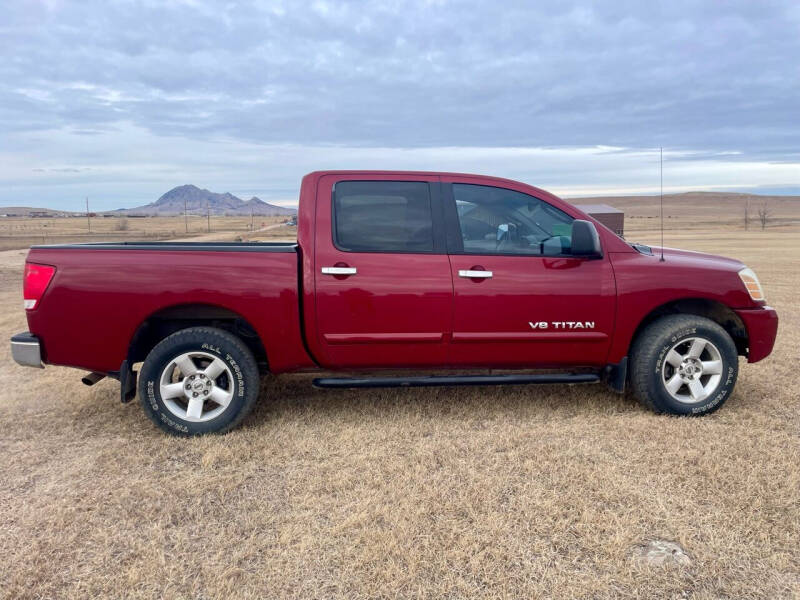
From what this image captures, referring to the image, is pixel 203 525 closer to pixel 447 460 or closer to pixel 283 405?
pixel 447 460

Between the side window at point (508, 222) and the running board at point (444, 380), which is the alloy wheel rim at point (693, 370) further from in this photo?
the side window at point (508, 222)

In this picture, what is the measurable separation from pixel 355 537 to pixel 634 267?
2.78 m

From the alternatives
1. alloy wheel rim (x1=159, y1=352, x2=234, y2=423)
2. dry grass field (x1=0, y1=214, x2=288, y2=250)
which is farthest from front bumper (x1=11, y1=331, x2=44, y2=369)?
dry grass field (x1=0, y1=214, x2=288, y2=250)

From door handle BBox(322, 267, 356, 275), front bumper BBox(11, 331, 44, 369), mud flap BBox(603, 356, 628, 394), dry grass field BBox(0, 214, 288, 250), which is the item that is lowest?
mud flap BBox(603, 356, 628, 394)

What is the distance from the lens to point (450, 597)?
8.47 feet

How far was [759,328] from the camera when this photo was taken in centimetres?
473

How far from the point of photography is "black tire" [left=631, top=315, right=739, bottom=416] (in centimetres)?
454

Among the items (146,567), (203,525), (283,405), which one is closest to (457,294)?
(283,405)

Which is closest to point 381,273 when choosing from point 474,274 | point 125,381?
point 474,274

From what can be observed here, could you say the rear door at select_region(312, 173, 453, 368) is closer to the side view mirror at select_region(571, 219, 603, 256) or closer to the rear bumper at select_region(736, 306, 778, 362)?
the side view mirror at select_region(571, 219, 603, 256)

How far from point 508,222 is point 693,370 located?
1.73 meters

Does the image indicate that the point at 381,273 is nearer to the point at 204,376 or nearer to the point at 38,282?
the point at 204,376

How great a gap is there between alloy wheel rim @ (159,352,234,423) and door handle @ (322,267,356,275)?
0.94 meters

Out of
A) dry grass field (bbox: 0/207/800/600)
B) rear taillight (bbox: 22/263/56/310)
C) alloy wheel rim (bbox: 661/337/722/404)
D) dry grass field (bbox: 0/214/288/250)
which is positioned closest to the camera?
dry grass field (bbox: 0/207/800/600)
